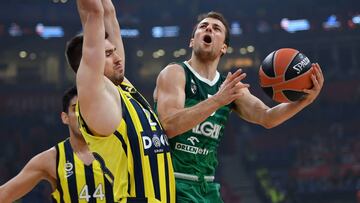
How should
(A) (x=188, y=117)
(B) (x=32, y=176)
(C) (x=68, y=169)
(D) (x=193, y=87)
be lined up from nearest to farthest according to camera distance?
(A) (x=188, y=117)
(D) (x=193, y=87)
(C) (x=68, y=169)
(B) (x=32, y=176)

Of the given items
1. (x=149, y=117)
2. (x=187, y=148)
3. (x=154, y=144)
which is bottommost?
(x=187, y=148)

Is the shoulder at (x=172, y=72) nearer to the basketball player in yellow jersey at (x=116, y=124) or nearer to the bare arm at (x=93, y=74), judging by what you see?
the basketball player in yellow jersey at (x=116, y=124)

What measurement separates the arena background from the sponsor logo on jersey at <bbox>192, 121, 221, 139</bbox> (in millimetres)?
19552

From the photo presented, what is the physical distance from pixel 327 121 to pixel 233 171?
200 inches

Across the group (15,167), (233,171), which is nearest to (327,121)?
(233,171)

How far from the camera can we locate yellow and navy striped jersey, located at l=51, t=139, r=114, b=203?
457 cm

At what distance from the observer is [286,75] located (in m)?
4.25

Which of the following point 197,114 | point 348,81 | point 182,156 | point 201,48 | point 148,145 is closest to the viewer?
point 148,145

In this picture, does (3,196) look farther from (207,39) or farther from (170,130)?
(207,39)

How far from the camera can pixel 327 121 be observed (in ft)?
85.2

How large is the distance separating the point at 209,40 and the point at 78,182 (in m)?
1.57

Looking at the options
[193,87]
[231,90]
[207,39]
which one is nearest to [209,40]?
[207,39]

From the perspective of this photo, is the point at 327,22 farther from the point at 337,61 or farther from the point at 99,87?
the point at 99,87

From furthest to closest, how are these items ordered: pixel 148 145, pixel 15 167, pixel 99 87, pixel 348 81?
1. pixel 348 81
2. pixel 15 167
3. pixel 148 145
4. pixel 99 87
